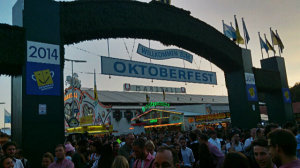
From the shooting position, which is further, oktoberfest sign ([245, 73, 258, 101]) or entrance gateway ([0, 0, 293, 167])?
oktoberfest sign ([245, 73, 258, 101])

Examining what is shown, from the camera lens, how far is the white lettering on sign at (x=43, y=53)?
32.3ft

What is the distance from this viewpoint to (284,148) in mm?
2283

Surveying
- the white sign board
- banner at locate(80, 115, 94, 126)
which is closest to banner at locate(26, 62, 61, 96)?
the white sign board

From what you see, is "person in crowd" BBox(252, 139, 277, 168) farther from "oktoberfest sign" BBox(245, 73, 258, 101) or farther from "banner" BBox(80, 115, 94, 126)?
"banner" BBox(80, 115, 94, 126)

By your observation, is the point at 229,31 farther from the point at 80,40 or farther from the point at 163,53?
the point at 80,40

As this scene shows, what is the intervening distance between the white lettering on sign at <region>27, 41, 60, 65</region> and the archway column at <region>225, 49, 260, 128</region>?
13.0 metres

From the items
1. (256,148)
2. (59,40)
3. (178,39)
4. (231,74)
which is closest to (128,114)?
(231,74)

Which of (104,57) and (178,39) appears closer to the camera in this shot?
(104,57)

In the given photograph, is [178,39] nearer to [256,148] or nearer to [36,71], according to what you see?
[36,71]

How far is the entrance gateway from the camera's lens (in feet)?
31.0

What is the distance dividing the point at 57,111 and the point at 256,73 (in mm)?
15762

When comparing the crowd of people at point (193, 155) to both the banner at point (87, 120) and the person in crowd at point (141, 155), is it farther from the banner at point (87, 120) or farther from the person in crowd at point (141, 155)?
the banner at point (87, 120)

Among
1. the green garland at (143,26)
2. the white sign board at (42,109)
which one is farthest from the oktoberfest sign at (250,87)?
the white sign board at (42,109)

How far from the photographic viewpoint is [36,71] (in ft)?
A: 32.2
